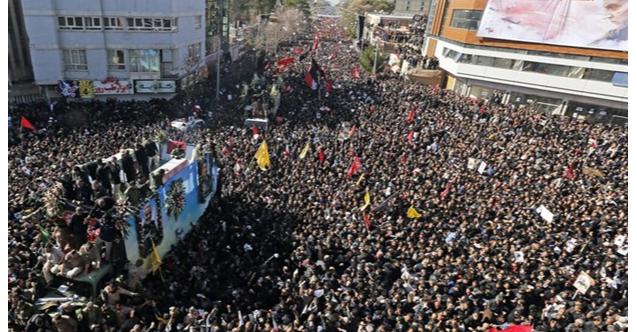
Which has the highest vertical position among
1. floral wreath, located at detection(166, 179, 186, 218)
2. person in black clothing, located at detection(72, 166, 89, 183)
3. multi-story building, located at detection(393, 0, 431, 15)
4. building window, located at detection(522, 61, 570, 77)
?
multi-story building, located at detection(393, 0, 431, 15)

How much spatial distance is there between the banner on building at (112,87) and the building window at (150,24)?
3590 mm

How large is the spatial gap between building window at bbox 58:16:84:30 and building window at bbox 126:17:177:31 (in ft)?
8.95

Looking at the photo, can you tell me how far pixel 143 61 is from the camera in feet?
89.5

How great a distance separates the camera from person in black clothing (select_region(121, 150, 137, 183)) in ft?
38.2

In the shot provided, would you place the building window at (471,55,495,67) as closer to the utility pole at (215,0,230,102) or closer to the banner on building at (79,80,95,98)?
the utility pole at (215,0,230,102)

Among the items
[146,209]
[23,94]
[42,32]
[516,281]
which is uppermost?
[42,32]

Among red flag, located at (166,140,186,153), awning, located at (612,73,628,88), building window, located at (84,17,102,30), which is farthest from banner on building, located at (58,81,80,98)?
awning, located at (612,73,628,88)

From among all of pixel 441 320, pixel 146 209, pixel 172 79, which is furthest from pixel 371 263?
pixel 172 79

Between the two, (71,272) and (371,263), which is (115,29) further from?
(371,263)

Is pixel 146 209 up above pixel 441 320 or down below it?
above

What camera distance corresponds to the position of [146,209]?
10.5 metres

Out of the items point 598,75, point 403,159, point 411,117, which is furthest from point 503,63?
point 403,159

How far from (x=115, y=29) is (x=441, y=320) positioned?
2628cm

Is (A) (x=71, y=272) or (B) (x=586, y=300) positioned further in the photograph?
(B) (x=586, y=300)
